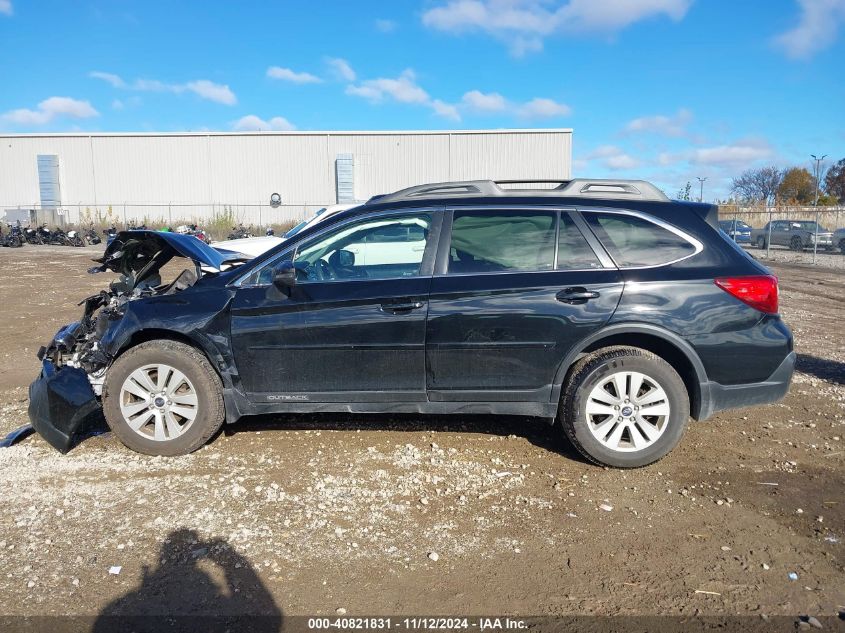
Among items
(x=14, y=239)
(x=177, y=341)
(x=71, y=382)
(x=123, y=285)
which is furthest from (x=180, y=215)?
(x=177, y=341)

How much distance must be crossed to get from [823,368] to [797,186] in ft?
245

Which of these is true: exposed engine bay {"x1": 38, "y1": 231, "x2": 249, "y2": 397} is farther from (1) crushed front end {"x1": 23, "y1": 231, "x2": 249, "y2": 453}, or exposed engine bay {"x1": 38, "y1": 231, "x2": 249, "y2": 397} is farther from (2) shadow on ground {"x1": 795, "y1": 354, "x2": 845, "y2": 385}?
(2) shadow on ground {"x1": 795, "y1": 354, "x2": 845, "y2": 385}

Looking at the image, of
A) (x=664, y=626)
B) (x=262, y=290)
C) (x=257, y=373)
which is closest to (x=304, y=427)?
(x=257, y=373)

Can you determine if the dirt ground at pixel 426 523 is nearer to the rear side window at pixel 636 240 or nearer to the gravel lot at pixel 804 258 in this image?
the rear side window at pixel 636 240

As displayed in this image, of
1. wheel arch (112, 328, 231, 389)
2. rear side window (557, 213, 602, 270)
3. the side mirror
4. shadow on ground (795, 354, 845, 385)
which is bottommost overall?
shadow on ground (795, 354, 845, 385)

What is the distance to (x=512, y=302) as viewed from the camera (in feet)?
13.6

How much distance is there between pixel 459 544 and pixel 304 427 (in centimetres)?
204

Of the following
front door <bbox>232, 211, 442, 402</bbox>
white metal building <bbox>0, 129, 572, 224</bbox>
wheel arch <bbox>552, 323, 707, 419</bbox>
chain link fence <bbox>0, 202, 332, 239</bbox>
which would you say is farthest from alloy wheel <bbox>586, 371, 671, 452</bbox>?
chain link fence <bbox>0, 202, 332, 239</bbox>

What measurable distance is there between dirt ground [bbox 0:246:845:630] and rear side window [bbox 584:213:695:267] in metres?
1.44

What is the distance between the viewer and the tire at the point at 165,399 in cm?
437

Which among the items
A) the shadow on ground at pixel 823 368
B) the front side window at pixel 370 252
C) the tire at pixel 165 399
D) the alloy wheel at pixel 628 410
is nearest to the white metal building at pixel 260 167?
the shadow on ground at pixel 823 368

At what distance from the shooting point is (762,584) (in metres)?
3.02

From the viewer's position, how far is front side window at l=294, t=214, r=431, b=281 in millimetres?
4387

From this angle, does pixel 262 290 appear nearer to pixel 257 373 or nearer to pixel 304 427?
pixel 257 373
